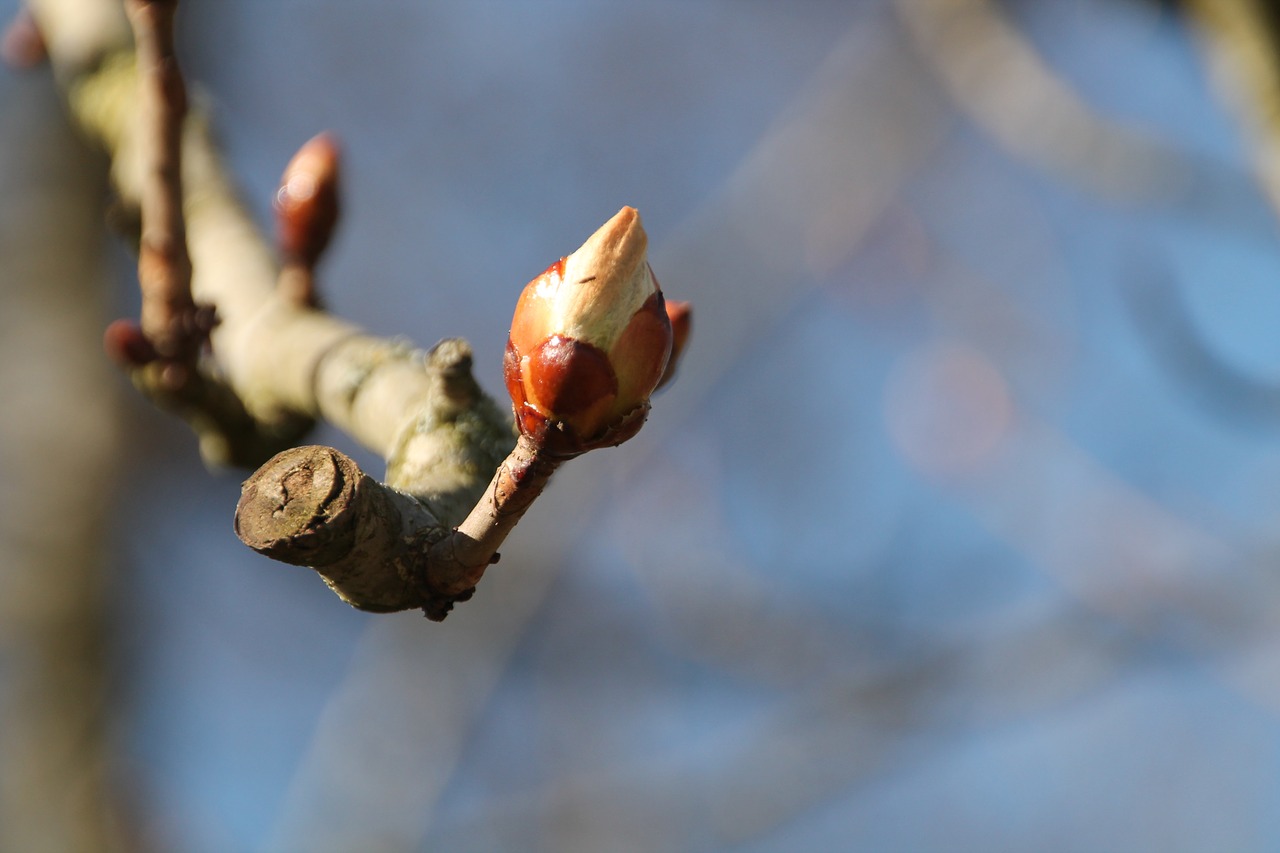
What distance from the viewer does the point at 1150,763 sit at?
5324 mm

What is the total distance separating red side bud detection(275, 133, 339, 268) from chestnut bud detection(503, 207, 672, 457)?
69 cm

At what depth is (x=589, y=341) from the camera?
500mm

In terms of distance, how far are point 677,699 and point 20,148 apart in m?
2.34

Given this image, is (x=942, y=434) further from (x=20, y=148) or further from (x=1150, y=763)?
(x=20, y=148)

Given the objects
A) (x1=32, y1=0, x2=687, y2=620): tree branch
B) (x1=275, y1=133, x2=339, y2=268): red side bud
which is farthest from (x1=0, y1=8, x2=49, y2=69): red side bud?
(x1=275, y1=133, x2=339, y2=268): red side bud

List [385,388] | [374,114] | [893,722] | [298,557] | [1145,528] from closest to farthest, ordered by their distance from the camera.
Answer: [298,557], [385,388], [893,722], [1145,528], [374,114]

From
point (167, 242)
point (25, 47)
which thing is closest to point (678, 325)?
point (167, 242)

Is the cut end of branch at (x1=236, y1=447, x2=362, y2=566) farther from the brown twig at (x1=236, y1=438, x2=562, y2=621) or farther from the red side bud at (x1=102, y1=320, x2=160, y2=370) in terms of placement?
the red side bud at (x1=102, y1=320, x2=160, y2=370)

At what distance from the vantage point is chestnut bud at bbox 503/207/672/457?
0.50 m

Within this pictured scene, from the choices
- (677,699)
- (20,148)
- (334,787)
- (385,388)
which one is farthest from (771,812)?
(20,148)

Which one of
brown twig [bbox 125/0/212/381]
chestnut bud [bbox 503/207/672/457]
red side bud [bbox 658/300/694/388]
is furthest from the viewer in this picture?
brown twig [bbox 125/0/212/381]

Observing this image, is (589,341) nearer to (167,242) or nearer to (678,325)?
(678,325)

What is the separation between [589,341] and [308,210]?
76cm

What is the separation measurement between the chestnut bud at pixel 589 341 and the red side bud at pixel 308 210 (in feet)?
2.26
